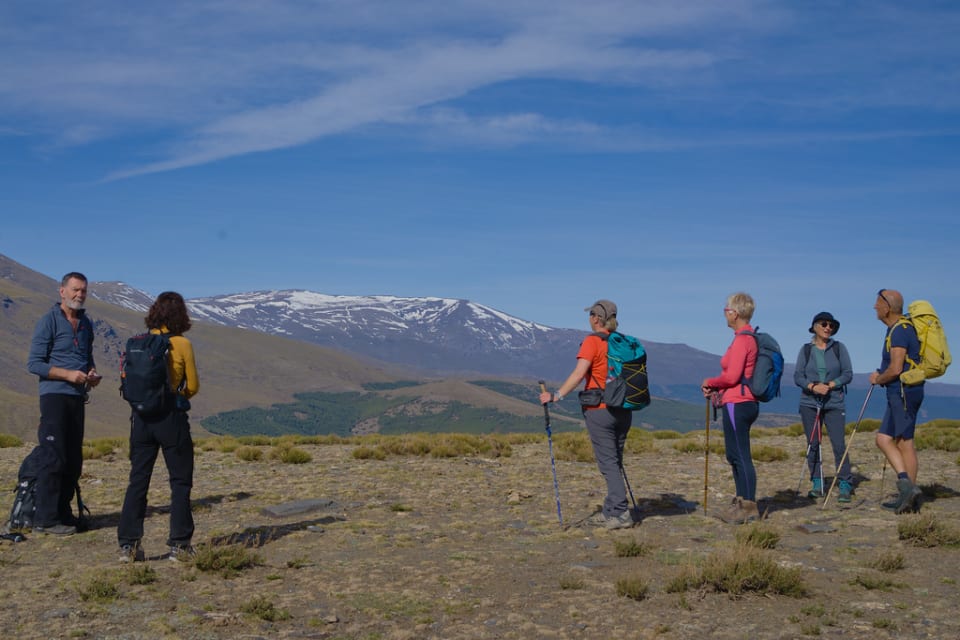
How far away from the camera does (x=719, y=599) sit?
24.9 ft

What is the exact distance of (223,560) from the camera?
344 inches

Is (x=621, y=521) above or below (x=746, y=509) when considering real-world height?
below

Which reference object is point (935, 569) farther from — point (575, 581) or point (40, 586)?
point (40, 586)

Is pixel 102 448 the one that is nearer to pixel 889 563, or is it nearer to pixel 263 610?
pixel 263 610

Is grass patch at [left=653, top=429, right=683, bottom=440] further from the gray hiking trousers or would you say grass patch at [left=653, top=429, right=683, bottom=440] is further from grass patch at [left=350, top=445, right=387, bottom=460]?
the gray hiking trousers

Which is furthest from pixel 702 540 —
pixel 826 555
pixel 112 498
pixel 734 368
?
pixel 112 498

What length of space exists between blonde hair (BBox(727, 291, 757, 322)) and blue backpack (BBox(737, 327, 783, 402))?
0.25 metres

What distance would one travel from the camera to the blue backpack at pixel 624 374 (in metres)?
10.5

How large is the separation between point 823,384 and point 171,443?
10073mm

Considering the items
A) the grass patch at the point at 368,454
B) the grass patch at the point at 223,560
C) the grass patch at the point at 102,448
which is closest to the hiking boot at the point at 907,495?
the grass patch at the point at 223,560

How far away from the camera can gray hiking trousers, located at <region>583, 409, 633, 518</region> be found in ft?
35.2

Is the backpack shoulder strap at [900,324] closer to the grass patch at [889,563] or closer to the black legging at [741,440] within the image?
the black legging at [741,440]

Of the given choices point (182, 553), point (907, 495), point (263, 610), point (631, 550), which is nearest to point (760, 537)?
point (631, 550)

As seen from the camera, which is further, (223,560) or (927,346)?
(927,346)
